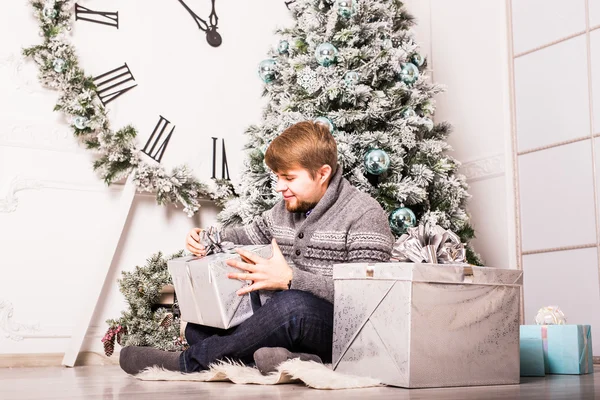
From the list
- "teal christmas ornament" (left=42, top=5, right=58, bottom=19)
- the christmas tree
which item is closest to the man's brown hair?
the christmas tree

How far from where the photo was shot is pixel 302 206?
1.80 metres

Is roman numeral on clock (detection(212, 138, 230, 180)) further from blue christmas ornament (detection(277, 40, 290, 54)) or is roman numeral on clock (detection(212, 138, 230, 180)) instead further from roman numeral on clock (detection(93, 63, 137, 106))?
blue christmas ornament (detection(277, 40, 290, 54))

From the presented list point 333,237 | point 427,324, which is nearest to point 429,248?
point 427,324

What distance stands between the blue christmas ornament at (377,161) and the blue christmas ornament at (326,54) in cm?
36

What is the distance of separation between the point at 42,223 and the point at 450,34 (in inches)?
75.0

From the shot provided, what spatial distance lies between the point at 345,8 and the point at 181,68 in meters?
0.91

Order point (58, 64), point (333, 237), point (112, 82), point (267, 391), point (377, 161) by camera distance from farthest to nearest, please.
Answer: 1. point (112, 82)
2. point (58, 64)
3. point (377, 161)
4. point (333, 237)
5. point (267, 391)

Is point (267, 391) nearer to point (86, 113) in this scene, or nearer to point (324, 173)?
point (324, 173)

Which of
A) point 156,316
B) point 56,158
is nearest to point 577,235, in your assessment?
point 156,316

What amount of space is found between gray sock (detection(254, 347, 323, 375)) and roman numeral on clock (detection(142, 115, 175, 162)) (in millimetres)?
1536

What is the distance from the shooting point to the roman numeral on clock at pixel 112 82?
9.32ft

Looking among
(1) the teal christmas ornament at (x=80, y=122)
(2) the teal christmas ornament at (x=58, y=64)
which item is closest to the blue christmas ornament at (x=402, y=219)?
(1) the teal christmas ornament at (x=80, y=122)

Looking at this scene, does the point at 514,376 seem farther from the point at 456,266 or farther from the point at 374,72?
the point at 374,72

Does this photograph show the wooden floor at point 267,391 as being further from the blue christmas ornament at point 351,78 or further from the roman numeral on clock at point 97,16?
the roman numeral on clock at point 97,16
